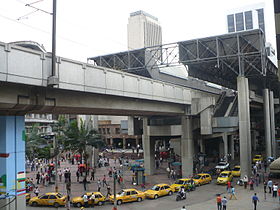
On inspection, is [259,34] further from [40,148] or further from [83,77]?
[40,148]

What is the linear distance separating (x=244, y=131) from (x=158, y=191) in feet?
42.2

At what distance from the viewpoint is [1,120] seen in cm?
1716

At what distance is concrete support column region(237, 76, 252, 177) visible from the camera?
32812mm

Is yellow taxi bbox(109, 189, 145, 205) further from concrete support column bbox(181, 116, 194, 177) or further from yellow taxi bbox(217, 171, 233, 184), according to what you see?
concrete support column bbox(181, 116, 194, 177)

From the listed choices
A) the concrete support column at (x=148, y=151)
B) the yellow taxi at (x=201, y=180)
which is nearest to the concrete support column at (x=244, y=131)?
the yellow taxi at (x=201, y=180)

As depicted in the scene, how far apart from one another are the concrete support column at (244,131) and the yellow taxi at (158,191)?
9684 millimetres

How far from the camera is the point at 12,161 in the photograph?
1711cm

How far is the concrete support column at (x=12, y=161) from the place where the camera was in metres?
16.7

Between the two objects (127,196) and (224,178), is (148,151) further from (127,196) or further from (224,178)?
(127,196)

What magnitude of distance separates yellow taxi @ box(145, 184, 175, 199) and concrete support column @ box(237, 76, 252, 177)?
31.8 feet

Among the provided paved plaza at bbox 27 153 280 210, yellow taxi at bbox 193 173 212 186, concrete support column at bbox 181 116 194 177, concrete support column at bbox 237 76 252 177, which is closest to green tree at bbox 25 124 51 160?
paved plaza at bbox 27 153 280 210

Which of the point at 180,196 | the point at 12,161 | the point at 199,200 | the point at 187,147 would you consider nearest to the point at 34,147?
the point at 187,147

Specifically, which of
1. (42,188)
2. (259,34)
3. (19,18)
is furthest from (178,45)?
(19,18)

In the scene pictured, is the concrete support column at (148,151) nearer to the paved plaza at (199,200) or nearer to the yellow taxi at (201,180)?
the paved plaza at (199,200)
